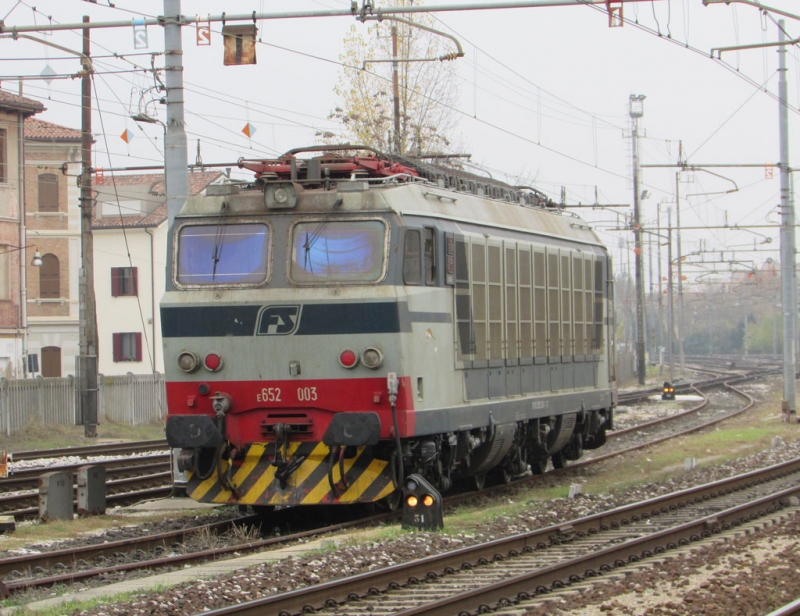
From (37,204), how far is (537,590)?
143 ft

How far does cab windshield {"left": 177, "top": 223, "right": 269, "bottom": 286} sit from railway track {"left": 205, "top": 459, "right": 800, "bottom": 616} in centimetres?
402

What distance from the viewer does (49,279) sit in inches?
1977

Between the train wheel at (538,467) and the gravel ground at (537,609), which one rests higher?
the gravel ground at (537,609)

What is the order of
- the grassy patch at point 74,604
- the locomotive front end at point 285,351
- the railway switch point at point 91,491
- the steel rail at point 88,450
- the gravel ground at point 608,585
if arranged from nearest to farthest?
the grassy patch at point 74,604
the gravel ground at point 608,585
the locomotive front end at point 285,351
the railway switch point at point 91,491
the steel rail at point 88,450

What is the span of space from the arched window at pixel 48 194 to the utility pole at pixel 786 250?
30.0 metres

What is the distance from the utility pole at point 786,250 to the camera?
29.6 meters

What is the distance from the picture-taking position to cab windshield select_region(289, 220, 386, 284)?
495 inches

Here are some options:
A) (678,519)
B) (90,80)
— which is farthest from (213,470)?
(90,80)

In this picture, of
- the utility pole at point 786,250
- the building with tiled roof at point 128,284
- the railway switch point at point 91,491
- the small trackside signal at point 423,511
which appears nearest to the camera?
the small trackside signal at point 423,511

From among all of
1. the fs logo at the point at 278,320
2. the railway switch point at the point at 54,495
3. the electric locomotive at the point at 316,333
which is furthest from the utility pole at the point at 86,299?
the fs logo at the point at 278,320

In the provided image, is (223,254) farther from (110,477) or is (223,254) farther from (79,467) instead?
(110,477)

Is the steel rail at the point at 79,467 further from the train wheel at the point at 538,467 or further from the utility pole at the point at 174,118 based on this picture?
the train wheel at the point at 538,467

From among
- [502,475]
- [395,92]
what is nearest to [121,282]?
[395,92]

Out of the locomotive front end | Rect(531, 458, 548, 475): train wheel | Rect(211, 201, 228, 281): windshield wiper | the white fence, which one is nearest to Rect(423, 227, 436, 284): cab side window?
the locomotive front end
